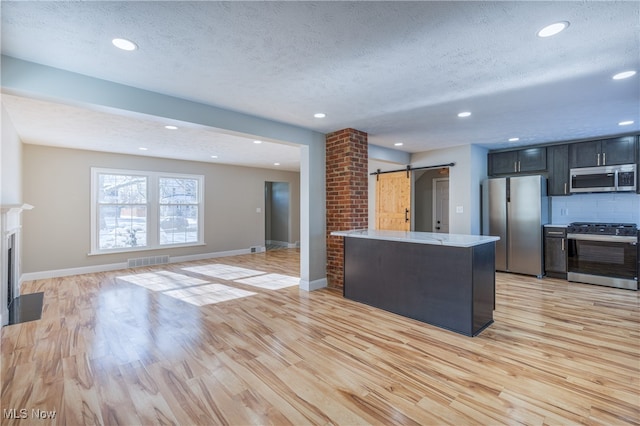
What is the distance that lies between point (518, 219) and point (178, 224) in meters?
7.22

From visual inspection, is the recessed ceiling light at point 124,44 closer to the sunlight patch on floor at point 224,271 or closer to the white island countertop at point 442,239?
the white island countertop at point 442,239

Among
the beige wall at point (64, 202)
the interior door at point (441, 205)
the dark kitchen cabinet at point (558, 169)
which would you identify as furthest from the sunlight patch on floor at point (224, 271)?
the dark kitchen cabinet at point (558, 169)

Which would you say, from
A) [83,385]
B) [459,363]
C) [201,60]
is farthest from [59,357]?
[459,363]

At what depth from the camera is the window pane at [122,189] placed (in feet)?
19.8

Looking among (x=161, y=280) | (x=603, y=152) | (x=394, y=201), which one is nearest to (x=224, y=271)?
(x=161, y=280)

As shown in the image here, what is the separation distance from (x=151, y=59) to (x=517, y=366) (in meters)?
3.76

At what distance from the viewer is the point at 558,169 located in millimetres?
5227

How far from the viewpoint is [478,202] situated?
5711 mm

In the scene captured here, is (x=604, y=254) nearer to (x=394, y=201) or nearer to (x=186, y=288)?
(x=394, y=201)

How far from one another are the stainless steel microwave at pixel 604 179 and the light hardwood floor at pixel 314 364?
1.82m

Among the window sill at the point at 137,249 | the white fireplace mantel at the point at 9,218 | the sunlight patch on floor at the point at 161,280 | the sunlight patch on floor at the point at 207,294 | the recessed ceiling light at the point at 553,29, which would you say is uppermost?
the recessed ceiling light at the point at 553,29

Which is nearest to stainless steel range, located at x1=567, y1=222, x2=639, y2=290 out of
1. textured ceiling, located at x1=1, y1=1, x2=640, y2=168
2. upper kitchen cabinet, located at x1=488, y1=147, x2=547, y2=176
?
upper kitchen cabinet, located at x1=488, y1=147, x2=547, y2=176

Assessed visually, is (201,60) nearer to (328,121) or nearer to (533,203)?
(328,121)

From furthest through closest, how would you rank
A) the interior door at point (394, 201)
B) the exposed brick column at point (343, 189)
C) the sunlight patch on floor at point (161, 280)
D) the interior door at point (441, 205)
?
1. the interior door at point (441, 205)
2. the interior door at point (394, 201)
3. the sunlight patch on floor at point (161, 280)
4. the exposed brick column at point (343, 189)
